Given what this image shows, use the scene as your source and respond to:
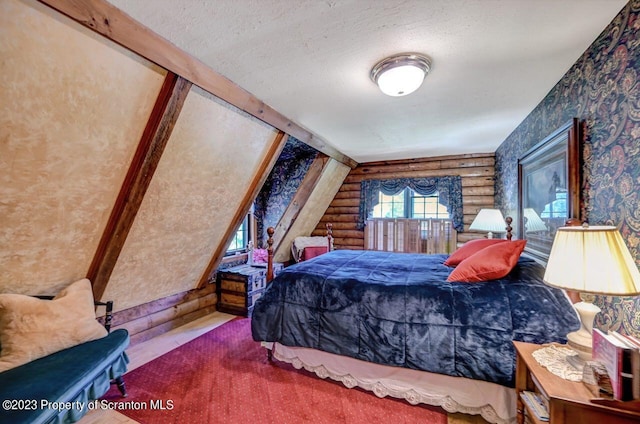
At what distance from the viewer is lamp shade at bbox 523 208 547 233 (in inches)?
100

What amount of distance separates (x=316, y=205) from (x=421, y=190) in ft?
6.51

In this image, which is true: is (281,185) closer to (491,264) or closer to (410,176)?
(410,176)

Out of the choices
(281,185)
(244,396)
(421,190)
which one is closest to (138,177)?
(244,396)

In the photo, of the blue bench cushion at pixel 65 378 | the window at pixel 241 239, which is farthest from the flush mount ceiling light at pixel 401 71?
the window at pixel 241 239

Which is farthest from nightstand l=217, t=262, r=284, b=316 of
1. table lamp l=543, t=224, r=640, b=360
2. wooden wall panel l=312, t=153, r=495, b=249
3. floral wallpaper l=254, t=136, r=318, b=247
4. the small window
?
table lamp l=543, t=224, r=640, b=360

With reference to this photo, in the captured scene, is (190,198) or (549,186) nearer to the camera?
(549,186)

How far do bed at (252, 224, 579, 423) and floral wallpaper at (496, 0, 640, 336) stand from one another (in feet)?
1.44

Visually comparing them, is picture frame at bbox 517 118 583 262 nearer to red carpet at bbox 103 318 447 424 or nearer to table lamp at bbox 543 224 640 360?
table lamp at bbox 543 224 640 360

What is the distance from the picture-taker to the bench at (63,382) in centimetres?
130

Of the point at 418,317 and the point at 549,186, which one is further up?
the point at 549,186

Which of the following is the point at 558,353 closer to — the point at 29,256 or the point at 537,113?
the point at 537,113

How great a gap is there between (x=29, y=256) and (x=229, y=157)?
1630mm

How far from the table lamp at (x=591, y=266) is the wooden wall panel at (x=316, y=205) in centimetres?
338

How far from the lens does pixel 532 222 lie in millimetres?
2789
